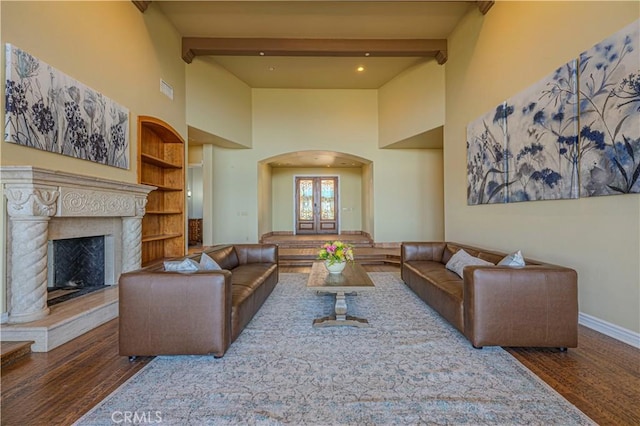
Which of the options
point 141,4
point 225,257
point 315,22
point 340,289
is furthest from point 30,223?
point 315,22

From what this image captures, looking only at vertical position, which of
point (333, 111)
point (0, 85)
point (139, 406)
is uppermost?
point (333, 111)

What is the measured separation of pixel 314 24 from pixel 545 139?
432cm

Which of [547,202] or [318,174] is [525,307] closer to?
[547,202]

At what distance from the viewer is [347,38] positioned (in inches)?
231

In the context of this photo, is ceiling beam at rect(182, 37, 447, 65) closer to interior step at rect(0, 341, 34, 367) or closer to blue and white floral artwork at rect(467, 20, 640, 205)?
blue and white floral artwork at rect(467, 20, 640, 205)

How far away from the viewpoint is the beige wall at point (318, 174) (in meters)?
11.1

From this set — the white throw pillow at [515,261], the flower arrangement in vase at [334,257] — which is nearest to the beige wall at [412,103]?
the white throw pillow at [515,261]

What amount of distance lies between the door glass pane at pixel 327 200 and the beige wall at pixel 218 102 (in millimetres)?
4087

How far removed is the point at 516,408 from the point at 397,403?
72 centimetres

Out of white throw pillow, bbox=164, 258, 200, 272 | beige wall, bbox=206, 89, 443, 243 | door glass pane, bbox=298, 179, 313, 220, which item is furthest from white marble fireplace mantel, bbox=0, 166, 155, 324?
door glass pane, bbox=298, 179, 313, 220

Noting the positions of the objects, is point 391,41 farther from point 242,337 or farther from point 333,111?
point 242,337

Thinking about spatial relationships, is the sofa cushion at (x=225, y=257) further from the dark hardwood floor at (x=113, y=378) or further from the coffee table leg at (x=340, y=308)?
the coffee table leg at (x=340, y=308)

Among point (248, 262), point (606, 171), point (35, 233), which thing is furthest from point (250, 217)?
point (606, 171)

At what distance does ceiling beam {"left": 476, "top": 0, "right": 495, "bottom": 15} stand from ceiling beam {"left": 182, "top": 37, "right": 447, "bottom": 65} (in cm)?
132
